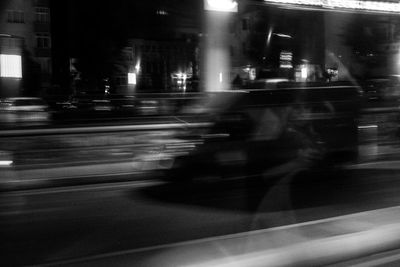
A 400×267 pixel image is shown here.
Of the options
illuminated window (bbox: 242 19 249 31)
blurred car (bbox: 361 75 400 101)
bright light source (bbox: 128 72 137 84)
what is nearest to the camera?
bright light source (bbox: 128 72 137 84)

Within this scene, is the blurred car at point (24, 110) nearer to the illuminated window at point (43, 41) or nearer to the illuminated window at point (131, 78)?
the illuminated window at point (43, 41)

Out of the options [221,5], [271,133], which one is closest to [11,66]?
[221,5]

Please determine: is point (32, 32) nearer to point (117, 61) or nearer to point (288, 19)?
point (117, 61)

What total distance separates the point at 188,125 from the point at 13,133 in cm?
263

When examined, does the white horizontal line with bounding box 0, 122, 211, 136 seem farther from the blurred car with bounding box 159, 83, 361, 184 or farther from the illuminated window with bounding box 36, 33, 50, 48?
the illuminated window with bounding box 36, 33, 50, 48

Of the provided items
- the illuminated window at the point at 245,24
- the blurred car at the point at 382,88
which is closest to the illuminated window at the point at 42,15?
the illuminated window at the point at 245,24

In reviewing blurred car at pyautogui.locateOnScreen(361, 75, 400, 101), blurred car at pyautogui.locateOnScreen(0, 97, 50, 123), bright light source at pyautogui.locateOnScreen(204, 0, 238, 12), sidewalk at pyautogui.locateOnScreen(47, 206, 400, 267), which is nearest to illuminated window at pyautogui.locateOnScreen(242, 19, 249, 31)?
bright light source at pyautogui.locateOnScreen(204, 0, 238, 12)

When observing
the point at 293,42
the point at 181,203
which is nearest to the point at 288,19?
the point at 293,42

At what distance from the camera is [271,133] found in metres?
7.85

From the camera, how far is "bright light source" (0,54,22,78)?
705cm

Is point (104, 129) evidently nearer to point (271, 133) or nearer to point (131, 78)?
point (131, 78)

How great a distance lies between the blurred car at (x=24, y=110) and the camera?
722 centimetres

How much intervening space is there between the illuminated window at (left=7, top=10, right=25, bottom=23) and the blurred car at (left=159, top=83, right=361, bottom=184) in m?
2.83

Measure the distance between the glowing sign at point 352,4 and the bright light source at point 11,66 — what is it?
Answer: 358cm
